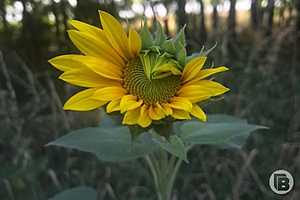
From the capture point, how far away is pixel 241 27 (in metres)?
2.24

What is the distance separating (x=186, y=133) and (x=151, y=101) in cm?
13

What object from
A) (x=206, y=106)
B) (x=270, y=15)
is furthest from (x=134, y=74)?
(x=270, y=15)

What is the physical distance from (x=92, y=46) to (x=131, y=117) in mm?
110

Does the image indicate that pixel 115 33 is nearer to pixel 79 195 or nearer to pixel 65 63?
pixel 65 63

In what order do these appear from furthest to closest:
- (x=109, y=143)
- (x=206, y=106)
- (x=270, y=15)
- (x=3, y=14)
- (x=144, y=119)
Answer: (x=3, y=14)
(x=270, y=15)
(x=206, y=106)
(x=109, y=143)
(x=144, y=119)

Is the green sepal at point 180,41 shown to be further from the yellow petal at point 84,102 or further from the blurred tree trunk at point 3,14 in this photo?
the blurred tree trunk at point 3,14

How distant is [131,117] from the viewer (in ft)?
2.22

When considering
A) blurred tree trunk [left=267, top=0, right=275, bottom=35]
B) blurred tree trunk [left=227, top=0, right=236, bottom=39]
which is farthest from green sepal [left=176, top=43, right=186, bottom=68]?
blurred tree trunk [left=227, top=0, right=236, bottom=39]

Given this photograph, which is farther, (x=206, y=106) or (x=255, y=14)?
(x=255, y=14)

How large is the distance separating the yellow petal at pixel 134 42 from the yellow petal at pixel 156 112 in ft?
0.26

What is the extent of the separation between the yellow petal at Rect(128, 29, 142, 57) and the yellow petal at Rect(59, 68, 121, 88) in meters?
0.05

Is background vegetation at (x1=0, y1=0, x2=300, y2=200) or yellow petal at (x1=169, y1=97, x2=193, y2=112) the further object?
background vegetation at (x1=0, y1=0, x2=300, y2=200)

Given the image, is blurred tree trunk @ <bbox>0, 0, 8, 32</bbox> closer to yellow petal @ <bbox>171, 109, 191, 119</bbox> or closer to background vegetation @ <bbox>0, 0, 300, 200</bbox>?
background vegetation @ <bbox>0, 0, 300, 200</bbox>

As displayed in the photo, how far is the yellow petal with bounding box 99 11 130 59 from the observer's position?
2.33 feet
